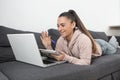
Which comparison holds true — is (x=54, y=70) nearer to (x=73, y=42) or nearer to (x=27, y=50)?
(x=27, y=50)

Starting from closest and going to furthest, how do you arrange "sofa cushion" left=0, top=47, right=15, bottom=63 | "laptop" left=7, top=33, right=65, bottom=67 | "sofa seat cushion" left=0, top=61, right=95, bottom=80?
"sofa seat cushion" left=0, top=61, right=95, bottom=80 < "laptop" left=7, top=33, right=65, bottom=67 < "sofa cushion" left=0, top=47, right=15, bottom=63

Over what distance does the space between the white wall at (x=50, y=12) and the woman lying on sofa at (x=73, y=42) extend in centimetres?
63

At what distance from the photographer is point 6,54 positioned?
1.76 m

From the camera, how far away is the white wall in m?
2.18

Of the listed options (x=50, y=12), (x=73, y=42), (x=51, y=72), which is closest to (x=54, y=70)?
(x=51, y=72)

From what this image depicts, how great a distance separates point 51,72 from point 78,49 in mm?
394

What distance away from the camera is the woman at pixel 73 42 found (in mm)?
1557

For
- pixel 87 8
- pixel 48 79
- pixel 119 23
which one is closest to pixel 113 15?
pixel 119 23

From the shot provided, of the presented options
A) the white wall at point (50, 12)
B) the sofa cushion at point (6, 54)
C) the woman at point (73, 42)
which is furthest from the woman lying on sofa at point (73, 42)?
the white wall at point (50, 12)

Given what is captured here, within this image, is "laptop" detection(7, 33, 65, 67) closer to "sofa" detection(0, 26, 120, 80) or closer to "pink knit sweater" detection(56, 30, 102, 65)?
"sofa" detection(0, 26, 120, 80)

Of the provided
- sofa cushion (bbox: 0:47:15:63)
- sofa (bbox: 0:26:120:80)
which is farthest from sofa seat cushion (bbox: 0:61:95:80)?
sofa cushion (bbox: 0:47:15:63)

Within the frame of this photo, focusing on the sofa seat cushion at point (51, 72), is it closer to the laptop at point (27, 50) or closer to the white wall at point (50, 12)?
the laptop at point (27, 50)

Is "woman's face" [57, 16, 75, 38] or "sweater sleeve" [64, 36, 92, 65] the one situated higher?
"woman's face" [57, 16, 75, 38]

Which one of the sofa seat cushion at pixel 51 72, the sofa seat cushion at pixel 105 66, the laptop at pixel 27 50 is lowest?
the sofa seat cushion at pixel 105 66
